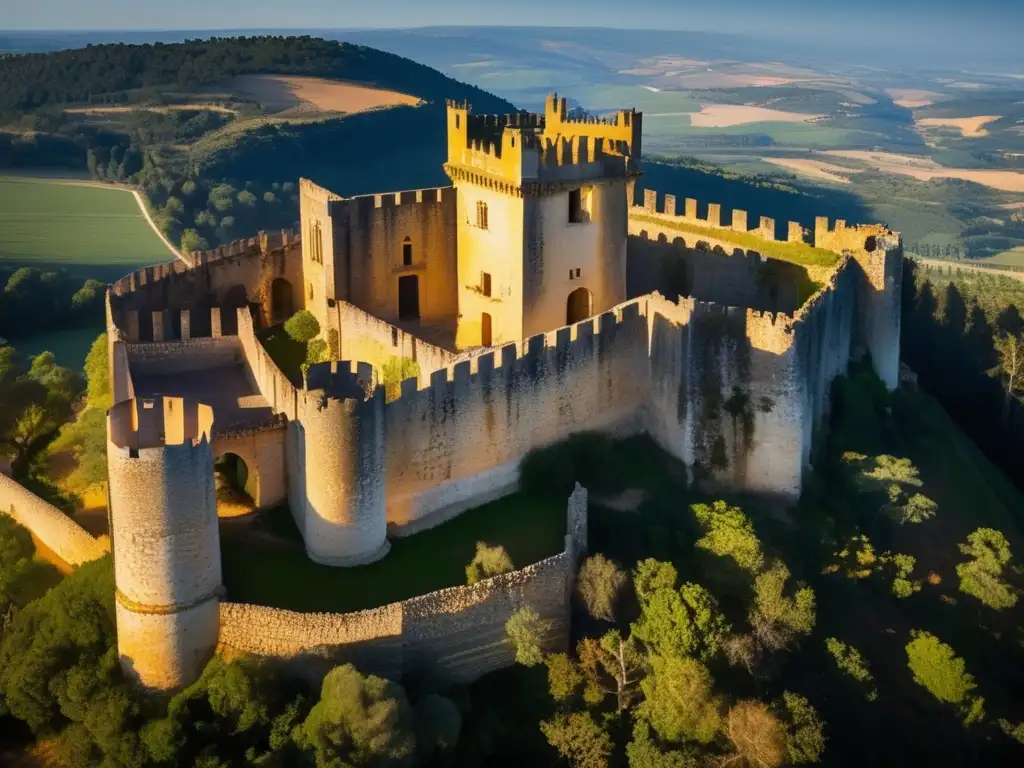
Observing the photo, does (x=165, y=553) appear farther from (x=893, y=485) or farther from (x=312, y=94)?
(x=312, y=94)

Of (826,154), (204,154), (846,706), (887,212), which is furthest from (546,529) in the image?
(826,154)

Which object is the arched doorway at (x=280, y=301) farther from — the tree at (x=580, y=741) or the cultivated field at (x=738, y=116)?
the cultivated field at (x=738, y=116)

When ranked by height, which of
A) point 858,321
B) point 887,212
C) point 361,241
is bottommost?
point 887,212

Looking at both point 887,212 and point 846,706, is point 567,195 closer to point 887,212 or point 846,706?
point 846,706

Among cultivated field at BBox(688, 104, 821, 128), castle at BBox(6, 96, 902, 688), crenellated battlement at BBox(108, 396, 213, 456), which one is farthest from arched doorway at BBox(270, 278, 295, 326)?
cultivated field at BBox(688, 104, 821, 128)

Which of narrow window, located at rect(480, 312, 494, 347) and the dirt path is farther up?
narrow window, located at rect(480, 312, 494, 347)

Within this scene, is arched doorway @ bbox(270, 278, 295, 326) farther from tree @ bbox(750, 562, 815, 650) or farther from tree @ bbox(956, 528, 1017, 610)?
tree @ bbox(956, 528, 1017, 610)
